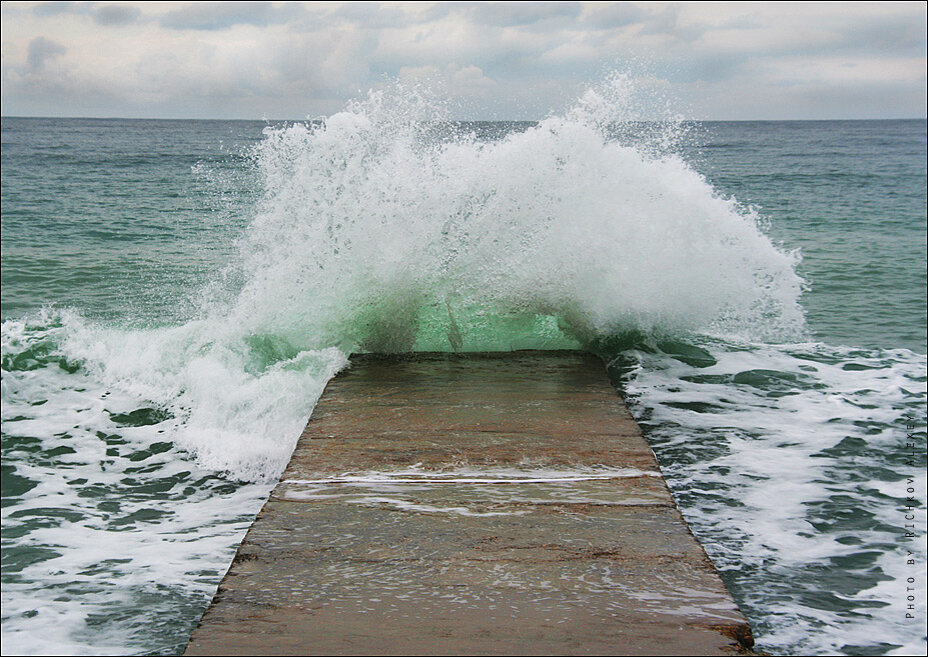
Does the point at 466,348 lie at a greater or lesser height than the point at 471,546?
greater

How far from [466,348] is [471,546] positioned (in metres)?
2.68

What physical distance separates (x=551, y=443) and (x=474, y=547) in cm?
95

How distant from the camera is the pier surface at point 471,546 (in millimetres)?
2000

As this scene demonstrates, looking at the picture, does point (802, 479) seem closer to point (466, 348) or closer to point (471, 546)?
point (466, 348)

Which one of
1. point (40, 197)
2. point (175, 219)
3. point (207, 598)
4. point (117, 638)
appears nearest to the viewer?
point (117, 638)

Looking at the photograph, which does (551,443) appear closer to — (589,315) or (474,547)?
(474,547)

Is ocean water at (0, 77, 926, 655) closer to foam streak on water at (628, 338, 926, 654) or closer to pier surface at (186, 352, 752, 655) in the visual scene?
foam streak on water at (628, 338, 926, 654)

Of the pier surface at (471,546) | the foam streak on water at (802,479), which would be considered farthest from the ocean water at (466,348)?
the pier surface at (471,546)

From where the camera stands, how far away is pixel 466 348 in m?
5.07

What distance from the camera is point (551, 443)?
331cm

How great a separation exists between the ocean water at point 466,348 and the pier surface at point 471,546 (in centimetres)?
60

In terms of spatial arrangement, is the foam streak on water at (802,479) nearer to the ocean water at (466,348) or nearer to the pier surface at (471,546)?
the ocean water at (466,348)

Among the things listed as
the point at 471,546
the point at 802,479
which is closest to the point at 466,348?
the point at 802,479

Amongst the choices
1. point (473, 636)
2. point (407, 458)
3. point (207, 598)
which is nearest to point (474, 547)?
point (473, 636)
